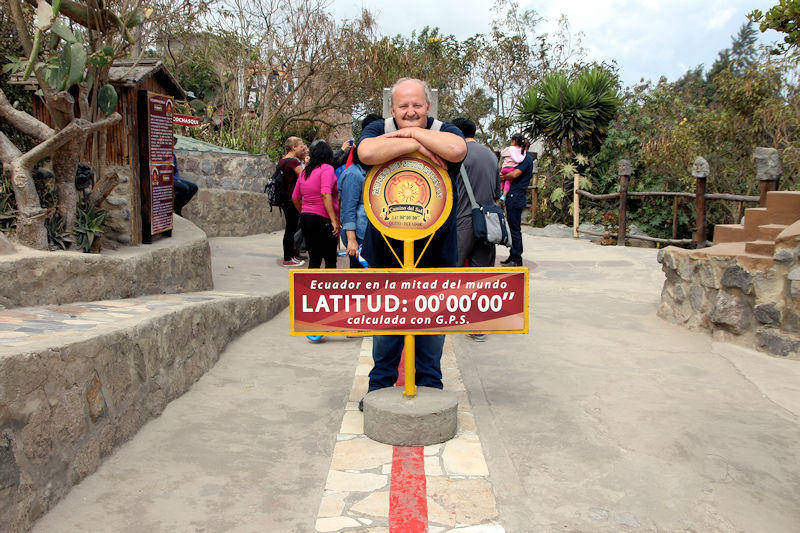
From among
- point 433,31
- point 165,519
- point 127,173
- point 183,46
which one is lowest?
point 165,519

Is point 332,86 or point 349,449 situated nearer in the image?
point 349,449

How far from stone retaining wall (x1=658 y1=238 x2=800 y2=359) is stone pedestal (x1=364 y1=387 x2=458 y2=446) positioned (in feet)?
10.3

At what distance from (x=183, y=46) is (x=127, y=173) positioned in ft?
41.7

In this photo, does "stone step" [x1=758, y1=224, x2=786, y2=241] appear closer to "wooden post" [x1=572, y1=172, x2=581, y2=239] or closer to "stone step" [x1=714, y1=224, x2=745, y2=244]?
"stone step" [x1=714, y1=224, x2=745, y2=244]

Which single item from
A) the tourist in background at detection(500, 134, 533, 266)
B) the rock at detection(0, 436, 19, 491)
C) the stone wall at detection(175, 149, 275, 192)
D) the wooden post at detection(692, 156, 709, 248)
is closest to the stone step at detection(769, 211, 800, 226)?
the tourist in background at detection(500, 134, 533, 266)

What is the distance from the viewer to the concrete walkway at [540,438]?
9.19 feet

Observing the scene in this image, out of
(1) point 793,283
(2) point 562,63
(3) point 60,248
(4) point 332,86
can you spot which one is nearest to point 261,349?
(3) point 60,248

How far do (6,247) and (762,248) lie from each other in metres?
5.63

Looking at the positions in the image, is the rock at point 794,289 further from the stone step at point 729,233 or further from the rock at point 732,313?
the stone step at point 729,233

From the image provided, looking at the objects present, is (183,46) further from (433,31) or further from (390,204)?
(390,204)

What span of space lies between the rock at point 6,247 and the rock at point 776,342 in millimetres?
5478

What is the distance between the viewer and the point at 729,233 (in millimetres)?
6562

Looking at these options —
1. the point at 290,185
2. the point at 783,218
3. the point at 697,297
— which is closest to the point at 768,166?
the point at 783,218

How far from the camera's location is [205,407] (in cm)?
405
